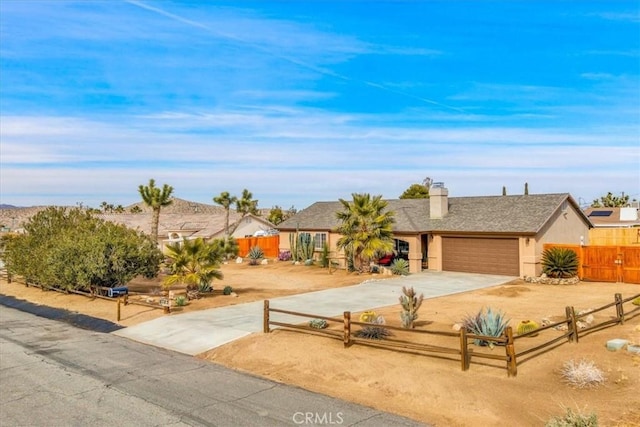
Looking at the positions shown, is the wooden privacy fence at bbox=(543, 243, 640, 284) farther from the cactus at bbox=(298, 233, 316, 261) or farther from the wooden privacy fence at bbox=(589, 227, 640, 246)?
the cactus at bbox=(298, 233, 316, 261)

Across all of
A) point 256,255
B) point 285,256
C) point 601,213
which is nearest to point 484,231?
point 285,256

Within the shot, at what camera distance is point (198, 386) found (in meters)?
12.6

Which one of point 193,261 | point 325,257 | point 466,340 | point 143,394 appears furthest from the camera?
point 325,257

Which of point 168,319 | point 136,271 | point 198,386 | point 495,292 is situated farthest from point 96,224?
point 495,292

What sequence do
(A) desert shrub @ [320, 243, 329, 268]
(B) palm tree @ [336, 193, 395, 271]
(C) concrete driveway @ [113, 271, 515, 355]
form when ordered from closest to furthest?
(C) concrete driveway @ [113, 271, 515, 355] → (B) palm tree @ [336, 193, 395, 271] → (A) desert shrub @ [320, 243, 329, 268]

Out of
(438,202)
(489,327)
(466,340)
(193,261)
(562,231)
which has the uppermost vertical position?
(438,202)

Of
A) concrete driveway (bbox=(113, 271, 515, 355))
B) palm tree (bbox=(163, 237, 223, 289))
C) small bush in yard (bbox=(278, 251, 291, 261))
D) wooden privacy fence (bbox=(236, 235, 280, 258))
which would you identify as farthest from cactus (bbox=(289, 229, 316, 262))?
palm tree (bbox=(163, 237, 223, 289))

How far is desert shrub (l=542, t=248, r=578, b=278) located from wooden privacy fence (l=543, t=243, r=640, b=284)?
534mm

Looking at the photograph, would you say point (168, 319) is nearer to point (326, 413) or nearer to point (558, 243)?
point (326, 413)

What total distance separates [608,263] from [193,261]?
74.9 ft

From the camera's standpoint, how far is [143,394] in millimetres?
11984

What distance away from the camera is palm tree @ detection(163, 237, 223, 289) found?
23781 millimetres

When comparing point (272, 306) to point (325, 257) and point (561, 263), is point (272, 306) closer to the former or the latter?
point (325, 257)

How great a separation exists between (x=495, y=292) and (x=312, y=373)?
15690 millimetres
